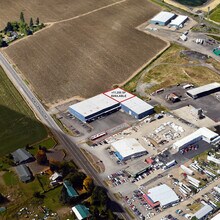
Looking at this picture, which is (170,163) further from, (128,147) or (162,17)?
(162,17)

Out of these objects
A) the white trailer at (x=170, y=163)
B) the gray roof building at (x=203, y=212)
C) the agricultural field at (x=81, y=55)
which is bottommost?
the gray roof building at (x=203, y=212)

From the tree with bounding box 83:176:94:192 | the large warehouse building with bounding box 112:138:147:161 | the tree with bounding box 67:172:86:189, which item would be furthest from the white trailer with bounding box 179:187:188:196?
the tree with bounding box 67:172:86:189

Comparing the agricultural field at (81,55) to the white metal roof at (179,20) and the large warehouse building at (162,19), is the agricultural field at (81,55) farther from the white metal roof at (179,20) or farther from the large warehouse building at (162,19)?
the white metal roof at (179,20)

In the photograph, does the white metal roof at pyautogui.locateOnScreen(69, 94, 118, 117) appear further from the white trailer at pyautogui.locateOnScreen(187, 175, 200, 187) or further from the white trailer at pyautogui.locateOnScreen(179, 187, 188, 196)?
the white trailer at pyautogui.locateOnScreen(179, 187, 188, 196)

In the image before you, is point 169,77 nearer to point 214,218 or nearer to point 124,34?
point 124,34

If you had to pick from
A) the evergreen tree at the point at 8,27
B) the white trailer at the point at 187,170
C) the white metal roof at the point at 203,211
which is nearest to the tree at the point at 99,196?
the white metal roof at the point at 203,211

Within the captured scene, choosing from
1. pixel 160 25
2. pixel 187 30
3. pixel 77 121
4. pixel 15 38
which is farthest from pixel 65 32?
pixel 77 121

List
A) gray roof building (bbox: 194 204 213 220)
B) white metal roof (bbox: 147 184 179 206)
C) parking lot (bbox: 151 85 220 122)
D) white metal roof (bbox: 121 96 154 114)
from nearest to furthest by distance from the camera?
1. gray roof building (bbox: 194 204 213 220)
2. white metal roof (bbox: 147 184 179 206)
3. white metal roof (bbox: 121 96 154 114)
4. parking lot (bbox: 151 85 220 122)
